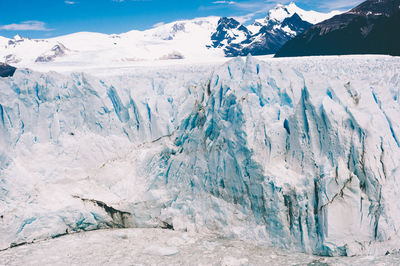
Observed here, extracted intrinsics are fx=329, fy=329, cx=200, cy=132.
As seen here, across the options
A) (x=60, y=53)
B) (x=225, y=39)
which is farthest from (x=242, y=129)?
(x=225, y=39)

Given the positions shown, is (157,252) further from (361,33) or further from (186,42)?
(186,42)

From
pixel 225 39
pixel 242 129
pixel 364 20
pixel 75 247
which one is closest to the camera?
pixel 75 247

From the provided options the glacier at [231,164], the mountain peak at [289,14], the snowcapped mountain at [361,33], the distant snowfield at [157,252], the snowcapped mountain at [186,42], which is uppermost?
the mountain peak at [289,14]

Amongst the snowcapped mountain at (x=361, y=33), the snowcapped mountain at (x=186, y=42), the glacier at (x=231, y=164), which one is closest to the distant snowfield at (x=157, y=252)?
the glacier at (x=231, y=164)

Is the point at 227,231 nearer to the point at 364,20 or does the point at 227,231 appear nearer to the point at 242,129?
the point at 242,129

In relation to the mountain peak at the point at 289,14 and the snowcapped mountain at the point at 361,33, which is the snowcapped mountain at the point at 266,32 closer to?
the mountain peak at the point at 289,14
